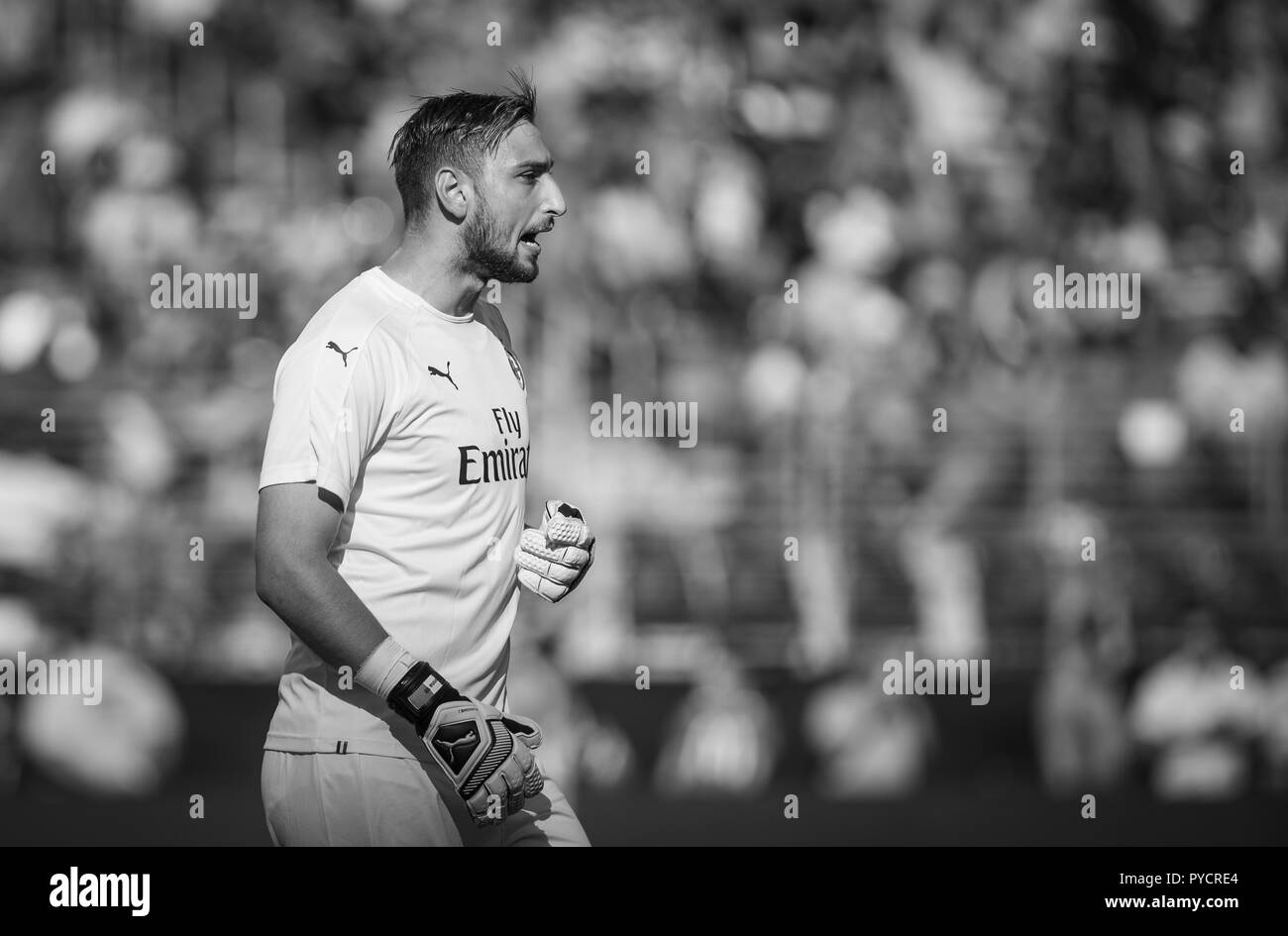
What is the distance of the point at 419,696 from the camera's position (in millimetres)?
2391

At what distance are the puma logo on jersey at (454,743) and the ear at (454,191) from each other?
90 centimetres

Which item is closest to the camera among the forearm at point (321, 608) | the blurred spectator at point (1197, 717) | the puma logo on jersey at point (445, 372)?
the forearm at point (321, 608)

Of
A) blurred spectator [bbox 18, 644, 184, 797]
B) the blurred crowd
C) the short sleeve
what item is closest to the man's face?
the short sleeve

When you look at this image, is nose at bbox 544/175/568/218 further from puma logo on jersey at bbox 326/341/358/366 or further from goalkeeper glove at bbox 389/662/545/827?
goalkeeper glove at bbox 389/662/545/827

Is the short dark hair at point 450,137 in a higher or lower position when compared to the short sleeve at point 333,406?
higher

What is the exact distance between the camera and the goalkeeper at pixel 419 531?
2.39 meters

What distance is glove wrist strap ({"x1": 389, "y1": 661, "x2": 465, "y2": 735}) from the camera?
238 cm

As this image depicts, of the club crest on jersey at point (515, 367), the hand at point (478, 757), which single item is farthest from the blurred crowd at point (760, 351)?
the hand at point (478, 757)

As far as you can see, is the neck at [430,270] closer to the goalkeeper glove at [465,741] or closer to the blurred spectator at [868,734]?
the goalkeeper glove at [465,741]
